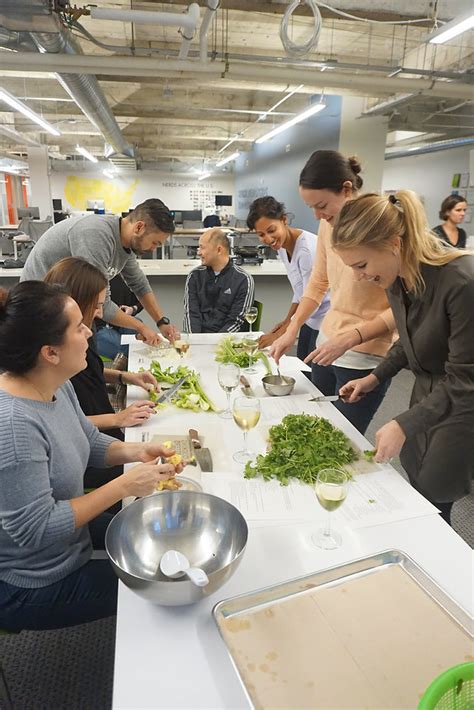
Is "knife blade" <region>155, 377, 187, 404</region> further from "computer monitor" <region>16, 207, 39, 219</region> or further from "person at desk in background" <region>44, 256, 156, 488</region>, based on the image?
"computer monitor" <region>16, 207, 39, 219</region>

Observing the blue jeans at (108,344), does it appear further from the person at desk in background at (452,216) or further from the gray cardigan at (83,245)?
the person at desk in background at (452,216)

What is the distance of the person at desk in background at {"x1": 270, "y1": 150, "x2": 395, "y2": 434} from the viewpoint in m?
2.10

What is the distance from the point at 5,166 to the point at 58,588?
20.2m

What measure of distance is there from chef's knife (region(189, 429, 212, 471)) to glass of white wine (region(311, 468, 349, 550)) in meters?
0.45

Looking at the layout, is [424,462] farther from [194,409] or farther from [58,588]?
[58,588]

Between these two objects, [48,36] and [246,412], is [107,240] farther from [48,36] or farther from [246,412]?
[48,36]

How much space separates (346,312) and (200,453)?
3.46ft

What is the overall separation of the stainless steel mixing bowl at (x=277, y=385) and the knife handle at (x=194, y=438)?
0.54 metres

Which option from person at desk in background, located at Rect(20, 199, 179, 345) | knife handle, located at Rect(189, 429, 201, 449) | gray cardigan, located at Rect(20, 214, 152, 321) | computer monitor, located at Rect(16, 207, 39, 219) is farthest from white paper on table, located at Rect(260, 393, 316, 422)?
computer monitor, located at Rect(16, 207, 39, 219)

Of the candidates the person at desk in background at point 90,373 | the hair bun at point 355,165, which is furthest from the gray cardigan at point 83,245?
the hair bun at point 355,165

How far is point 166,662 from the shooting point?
2.91 ft

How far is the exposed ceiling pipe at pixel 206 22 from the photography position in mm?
4016

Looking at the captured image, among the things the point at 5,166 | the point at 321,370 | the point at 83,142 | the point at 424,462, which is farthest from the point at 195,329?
the point at 5,166

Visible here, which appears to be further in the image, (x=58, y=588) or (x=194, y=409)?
(x=194, y=409)
